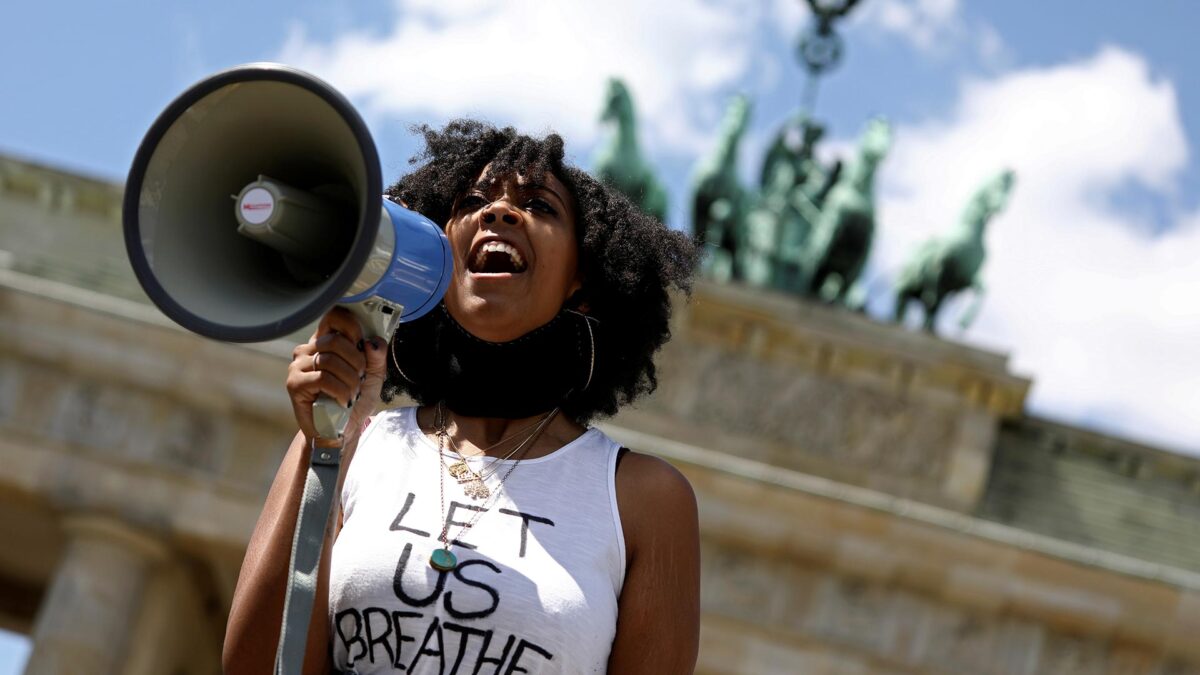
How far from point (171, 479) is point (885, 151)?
771 cm

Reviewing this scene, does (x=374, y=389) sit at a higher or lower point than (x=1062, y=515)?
lower

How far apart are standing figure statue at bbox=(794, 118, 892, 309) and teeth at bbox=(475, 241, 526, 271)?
17.2 metres

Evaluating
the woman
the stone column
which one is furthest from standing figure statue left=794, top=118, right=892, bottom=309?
the woman

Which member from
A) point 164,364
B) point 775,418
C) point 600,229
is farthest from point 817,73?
point 600,229

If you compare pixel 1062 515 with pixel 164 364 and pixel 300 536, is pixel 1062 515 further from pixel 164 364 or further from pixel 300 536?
pixel 300 536

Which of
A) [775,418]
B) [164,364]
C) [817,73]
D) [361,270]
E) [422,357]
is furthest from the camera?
[817,73]

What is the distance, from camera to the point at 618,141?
20.6 m

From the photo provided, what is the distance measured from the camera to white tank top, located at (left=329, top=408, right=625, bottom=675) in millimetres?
2594

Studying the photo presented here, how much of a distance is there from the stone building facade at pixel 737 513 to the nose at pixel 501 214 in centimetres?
1409

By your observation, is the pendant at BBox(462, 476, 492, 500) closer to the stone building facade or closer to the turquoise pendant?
the turquoise pendant

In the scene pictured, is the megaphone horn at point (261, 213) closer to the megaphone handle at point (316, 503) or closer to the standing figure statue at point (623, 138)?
the megaphone handle at point (316, 503)

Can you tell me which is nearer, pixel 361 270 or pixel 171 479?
pixel 361 270

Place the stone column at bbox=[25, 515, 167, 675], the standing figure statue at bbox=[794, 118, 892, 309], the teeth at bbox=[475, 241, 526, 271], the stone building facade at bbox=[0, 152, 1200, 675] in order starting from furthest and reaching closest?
the standing figure statue at bbox=[794, 118, 892, 309] → the stone building facade at bbox=[0, 152, 1200, 675] → the stone column at bbox=[25, 515, 167, 675] → the teeth at bbox=[475, 241, 526, 271]

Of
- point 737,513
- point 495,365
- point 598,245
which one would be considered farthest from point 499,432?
point 737,513
